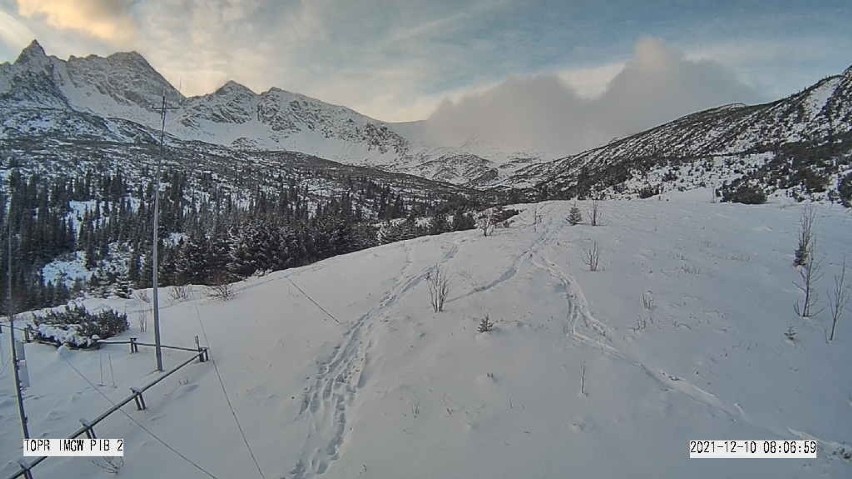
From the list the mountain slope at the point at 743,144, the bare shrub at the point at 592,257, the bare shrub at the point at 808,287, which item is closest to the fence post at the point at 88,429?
the bare shrub at the point at 592,257

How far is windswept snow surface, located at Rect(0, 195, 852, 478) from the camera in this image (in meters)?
4.65

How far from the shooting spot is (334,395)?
630cm

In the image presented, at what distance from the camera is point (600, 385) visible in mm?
5535

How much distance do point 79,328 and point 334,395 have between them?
679 cm

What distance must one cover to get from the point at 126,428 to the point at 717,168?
97.1ft

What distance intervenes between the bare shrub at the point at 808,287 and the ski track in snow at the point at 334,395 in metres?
7.44

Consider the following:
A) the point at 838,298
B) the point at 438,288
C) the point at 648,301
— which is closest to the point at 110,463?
the point at 438,288

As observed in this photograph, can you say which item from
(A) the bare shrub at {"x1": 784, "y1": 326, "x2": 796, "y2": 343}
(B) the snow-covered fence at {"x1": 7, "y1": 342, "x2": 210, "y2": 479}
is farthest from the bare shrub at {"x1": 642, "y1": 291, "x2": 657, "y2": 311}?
(B) the snow-covered fence at {"x1": 7, "y1": 342, "x2": 210, "y2": 479}

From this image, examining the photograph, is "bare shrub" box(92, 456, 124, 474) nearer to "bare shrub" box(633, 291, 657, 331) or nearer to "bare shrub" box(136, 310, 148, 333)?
"bare shrub" box(136, 310, 148, 333)

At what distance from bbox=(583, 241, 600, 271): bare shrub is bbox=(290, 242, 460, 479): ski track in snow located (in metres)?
4.75

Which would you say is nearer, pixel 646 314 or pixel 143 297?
pixel 646 314

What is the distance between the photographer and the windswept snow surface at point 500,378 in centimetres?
465

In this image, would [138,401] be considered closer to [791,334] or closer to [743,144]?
[791,334]

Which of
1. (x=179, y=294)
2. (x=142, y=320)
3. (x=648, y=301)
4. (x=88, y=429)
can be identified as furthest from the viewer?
(x=179, y=294)
